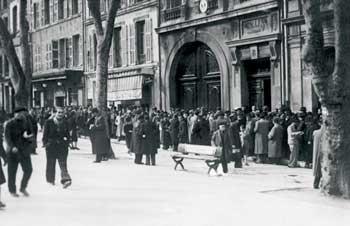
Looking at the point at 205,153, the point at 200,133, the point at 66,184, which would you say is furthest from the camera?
the point at 200,133

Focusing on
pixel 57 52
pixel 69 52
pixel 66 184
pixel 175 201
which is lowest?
pixel 175 201

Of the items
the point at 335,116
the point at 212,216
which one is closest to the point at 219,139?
the point at 335,116

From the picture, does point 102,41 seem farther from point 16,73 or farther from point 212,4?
point 212,4

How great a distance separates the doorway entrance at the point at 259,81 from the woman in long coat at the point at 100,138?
648cm

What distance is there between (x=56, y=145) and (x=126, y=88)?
1727 centimetres

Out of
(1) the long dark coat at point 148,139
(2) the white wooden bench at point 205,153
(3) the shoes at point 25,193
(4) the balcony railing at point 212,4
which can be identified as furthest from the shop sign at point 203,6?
(3) the shoes at point 25,193

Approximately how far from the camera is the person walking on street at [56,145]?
11.5 meters

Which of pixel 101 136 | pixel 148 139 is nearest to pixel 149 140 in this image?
Result: pixel 148 139

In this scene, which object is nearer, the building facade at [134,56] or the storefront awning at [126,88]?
the building facade at [134,56]

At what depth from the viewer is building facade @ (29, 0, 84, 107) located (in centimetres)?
3394

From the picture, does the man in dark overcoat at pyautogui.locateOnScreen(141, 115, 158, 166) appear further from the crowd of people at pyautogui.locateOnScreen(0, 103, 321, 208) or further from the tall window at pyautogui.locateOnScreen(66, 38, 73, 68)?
the tall window at pyautogui.locateOnScreen(66, 38, 73, 68)

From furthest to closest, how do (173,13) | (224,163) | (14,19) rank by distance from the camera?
1. (14,19)
2. (173,13)
3. (224,163)

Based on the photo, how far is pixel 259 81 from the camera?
21250 mm

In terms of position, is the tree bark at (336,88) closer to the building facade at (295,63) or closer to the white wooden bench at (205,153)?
the white wooden bench at (205,153)
